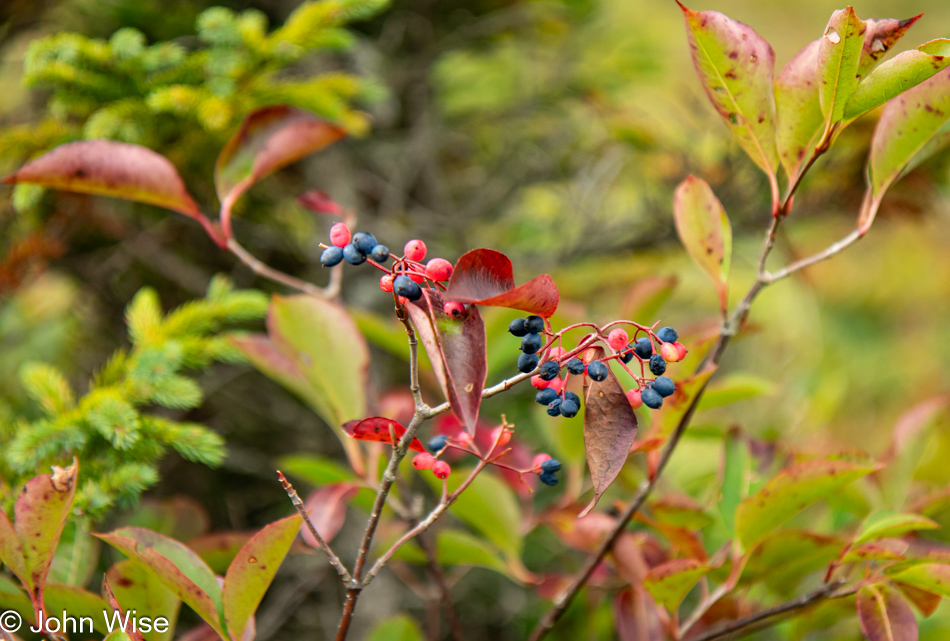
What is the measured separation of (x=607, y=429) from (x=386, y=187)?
100 centimetres

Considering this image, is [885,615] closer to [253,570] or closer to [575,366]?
[575,366]

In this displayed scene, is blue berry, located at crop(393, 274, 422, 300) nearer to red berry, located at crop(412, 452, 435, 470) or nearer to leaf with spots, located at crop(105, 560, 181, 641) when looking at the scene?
red berry, located at crop(412, 452, 435, 470)

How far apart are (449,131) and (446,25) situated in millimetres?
224

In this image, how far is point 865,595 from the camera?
498 millimetres

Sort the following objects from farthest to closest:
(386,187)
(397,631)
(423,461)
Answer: (386,187), (397,631), (423,461)

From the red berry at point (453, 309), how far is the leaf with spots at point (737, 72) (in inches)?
10.4

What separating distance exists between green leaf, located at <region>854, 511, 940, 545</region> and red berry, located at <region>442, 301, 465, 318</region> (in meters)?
0.37

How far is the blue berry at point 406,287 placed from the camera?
1.10ft

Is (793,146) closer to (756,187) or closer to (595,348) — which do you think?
(595,348)

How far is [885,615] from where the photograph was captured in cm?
48

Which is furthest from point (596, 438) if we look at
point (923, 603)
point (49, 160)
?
point (49, 160)

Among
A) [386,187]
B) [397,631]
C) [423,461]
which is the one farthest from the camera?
[386,187]

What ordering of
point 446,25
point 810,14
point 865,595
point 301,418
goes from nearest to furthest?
point 865,595 < point 301,418 < point 446,25 < point 810,14

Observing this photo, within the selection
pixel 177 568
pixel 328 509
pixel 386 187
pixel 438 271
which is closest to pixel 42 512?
pixel 177 568
